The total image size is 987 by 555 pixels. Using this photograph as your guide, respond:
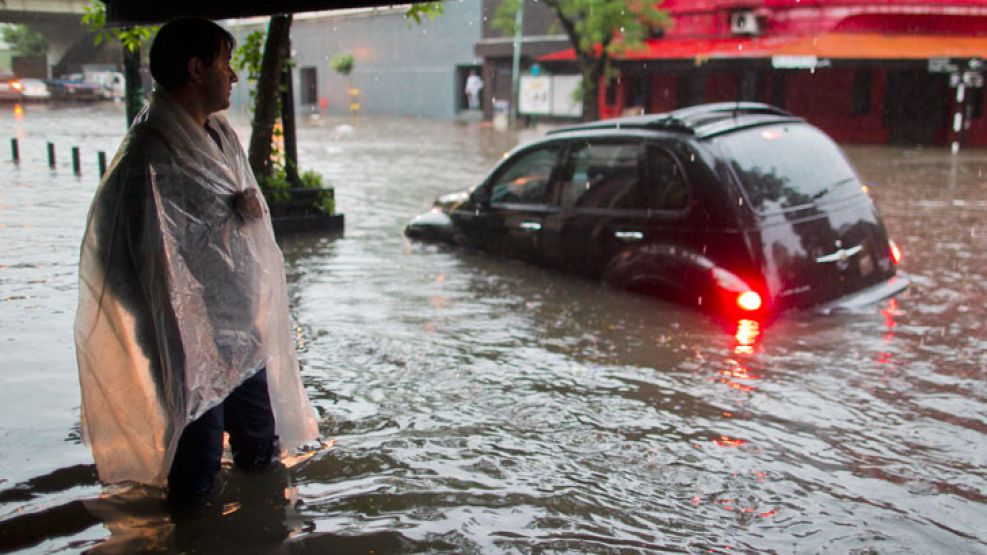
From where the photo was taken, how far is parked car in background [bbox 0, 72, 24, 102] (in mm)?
20789

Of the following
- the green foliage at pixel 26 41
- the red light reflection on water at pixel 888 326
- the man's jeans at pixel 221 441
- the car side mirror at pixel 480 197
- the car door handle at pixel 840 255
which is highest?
the green foliage at pixel 26 41

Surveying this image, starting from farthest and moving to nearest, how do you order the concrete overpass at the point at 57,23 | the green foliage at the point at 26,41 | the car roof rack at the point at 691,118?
the green foliage at the point at 26,41
the concrete overpass at the point at 57,23
the car roof rack at the point at 691,118

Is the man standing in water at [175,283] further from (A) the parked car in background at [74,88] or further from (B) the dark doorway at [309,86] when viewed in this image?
(B) the dark doorway at [309,86]

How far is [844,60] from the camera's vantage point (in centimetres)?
2686

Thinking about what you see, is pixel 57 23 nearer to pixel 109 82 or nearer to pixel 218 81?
pixel 218 81

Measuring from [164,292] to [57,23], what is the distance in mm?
13084

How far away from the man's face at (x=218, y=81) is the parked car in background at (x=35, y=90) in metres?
22.6

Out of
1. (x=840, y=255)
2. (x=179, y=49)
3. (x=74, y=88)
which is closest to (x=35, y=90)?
(x=74, y=88)

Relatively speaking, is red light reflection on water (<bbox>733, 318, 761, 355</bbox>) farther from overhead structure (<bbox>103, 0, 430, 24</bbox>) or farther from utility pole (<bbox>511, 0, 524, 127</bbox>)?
utility pole (<bbox>511, 0, 524, 127</bbox>)

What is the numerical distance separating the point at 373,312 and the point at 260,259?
3954 mm

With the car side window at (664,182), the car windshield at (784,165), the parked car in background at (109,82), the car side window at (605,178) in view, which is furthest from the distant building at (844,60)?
the car side window at (664,182)

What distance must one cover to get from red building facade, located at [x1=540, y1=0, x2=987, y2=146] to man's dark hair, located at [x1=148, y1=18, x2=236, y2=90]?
85.2 ft

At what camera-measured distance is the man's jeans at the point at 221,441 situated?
3.38 meters

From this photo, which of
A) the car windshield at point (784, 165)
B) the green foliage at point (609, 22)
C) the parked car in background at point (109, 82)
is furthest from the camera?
the green foliage at point (609, 22)
